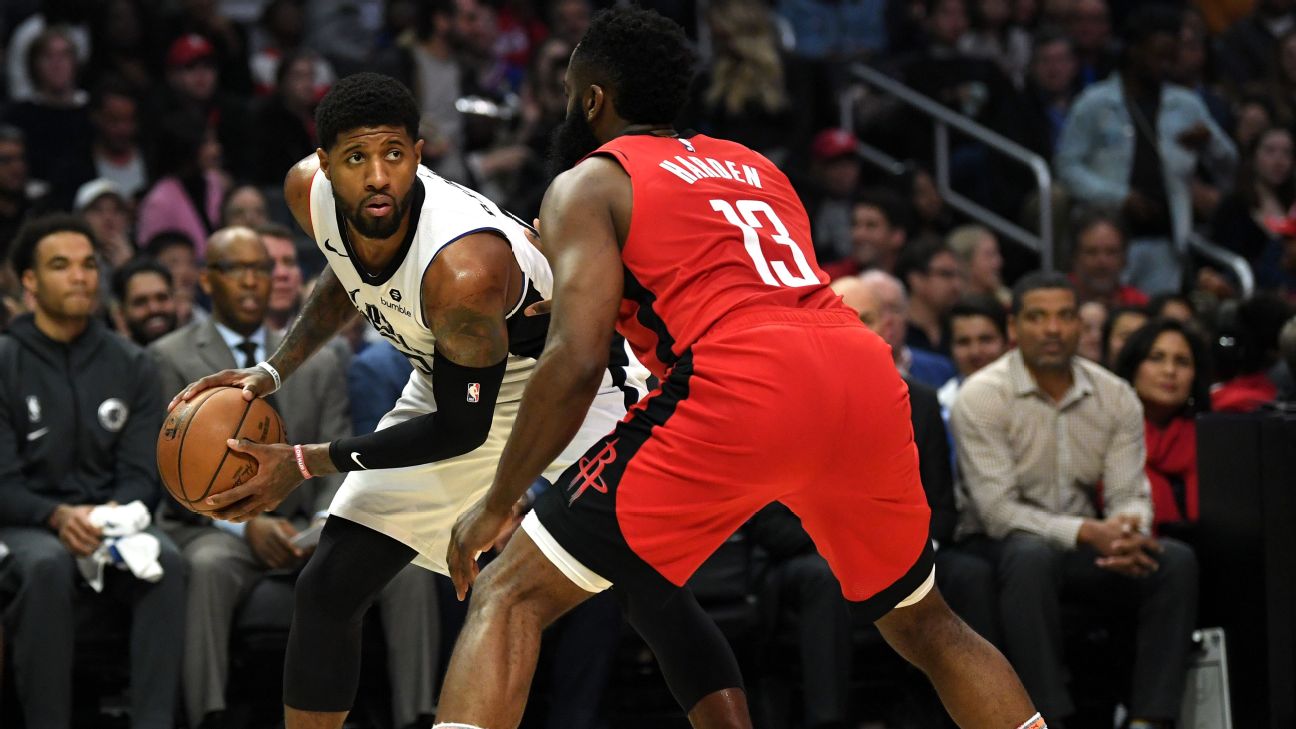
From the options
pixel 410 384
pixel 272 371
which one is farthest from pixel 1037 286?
pixel 272 371

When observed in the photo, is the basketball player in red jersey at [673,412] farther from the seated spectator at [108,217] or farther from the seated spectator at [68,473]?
the seated spectator at [108,217]

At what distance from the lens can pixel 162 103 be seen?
9.14 metres

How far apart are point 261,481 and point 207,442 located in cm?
17

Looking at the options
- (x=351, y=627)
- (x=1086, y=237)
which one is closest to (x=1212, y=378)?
(x=1086, y=237)

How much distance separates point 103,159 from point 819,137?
406 cm

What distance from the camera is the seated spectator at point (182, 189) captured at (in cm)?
860

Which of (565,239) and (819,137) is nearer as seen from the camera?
(565,239)

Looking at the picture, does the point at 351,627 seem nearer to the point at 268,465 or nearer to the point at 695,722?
the point at 268,465

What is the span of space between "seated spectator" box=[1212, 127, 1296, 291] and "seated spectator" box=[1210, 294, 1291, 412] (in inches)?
100

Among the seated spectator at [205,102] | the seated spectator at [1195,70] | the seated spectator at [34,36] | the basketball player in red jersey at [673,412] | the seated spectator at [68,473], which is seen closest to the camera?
the basketball player in red jersey at [673,412]

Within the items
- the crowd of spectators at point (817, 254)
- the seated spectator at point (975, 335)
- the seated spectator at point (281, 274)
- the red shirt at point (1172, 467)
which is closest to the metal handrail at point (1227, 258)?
the crowd of spectators at point (817, 254)

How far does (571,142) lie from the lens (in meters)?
3.98

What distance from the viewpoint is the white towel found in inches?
219

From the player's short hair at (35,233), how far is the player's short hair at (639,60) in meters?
3.04
